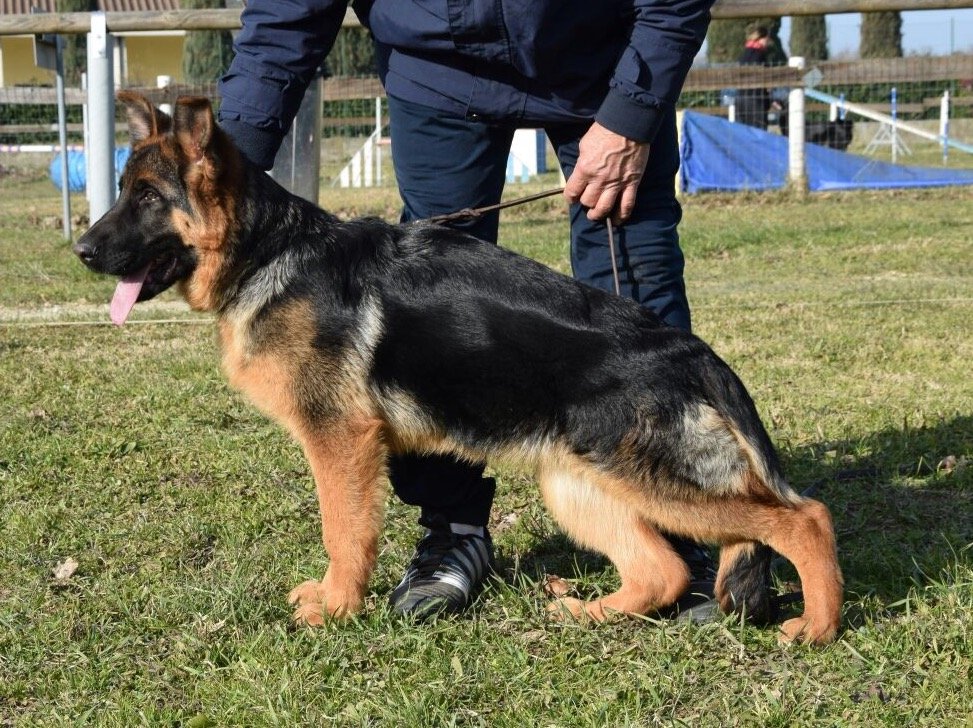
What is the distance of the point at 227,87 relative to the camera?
332 cm

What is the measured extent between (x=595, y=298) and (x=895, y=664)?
1.24 meters

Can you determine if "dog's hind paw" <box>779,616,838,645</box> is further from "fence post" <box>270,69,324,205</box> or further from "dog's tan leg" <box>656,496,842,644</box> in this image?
"fence post" <box>270,69,324,205</box>

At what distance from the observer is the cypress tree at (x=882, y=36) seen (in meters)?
32.8

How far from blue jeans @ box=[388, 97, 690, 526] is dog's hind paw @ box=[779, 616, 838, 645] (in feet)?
3.22

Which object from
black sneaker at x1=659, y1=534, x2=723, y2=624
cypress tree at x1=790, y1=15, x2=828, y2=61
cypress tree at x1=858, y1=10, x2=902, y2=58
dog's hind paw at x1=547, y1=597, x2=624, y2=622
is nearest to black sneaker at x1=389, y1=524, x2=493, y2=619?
dog's hind paw at x1=547, y1=597, x2=624, y2=622

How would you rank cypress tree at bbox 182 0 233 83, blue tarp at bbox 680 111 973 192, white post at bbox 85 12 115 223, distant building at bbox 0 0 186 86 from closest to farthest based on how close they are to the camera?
white post at bbox 85 12 115 223 < blue tarp at bbox 680 111 973 192 < cypress tree at bbox 182 0 233 83 < distant building at bbox 0 0 186 86

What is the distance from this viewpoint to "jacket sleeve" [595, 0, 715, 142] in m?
3.00

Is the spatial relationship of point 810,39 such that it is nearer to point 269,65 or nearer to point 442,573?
point 269,65

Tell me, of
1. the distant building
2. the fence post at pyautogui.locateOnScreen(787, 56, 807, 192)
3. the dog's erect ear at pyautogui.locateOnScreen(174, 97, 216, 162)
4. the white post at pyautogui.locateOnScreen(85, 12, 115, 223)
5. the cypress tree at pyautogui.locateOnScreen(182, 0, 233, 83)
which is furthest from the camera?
the distant building

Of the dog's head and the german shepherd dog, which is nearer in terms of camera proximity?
the german shepherd dog

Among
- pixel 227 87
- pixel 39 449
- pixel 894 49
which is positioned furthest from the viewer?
pixel 894 49

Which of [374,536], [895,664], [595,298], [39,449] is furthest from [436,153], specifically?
[39,449]

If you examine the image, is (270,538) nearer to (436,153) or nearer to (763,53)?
(436,153)

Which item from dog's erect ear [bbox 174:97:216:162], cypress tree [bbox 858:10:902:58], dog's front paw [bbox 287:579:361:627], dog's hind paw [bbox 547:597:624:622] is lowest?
dog's hind paw [bbox 547:597:624:622]
